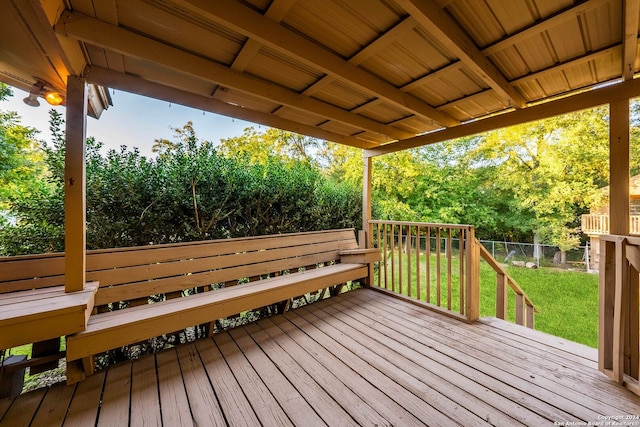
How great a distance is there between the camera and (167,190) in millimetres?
2627

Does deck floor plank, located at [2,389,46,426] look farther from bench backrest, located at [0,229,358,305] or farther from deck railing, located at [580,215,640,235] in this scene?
deck railing, located at [580,215,640,235]

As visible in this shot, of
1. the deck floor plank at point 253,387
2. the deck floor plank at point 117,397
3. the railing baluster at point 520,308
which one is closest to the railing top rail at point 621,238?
the railing baluster at point 520,308

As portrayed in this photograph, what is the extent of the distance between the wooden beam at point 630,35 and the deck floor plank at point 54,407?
382 cm

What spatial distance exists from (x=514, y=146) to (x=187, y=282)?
1118 cm

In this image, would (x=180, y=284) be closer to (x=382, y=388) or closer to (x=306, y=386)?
(x=306, y=386)

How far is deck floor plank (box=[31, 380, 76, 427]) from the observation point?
1332mm

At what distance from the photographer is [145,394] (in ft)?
5.12

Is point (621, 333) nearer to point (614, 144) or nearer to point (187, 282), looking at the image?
point (614, 144)

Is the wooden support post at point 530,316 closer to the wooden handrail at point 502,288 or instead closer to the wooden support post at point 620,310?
the wooden handrail at point 502,288

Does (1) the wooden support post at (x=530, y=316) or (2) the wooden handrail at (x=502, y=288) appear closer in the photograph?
(2) the wooden handrail at (x=502, y=288)

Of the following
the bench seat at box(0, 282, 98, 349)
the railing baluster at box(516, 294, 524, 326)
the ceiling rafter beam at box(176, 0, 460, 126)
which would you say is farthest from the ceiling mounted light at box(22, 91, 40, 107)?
the railing baluster at box(516, 294, 524, 326)

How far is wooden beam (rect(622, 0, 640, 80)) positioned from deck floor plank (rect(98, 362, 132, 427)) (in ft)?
11.6

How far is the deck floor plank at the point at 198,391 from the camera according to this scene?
1.36 m

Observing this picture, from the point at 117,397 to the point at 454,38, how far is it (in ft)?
10.2
